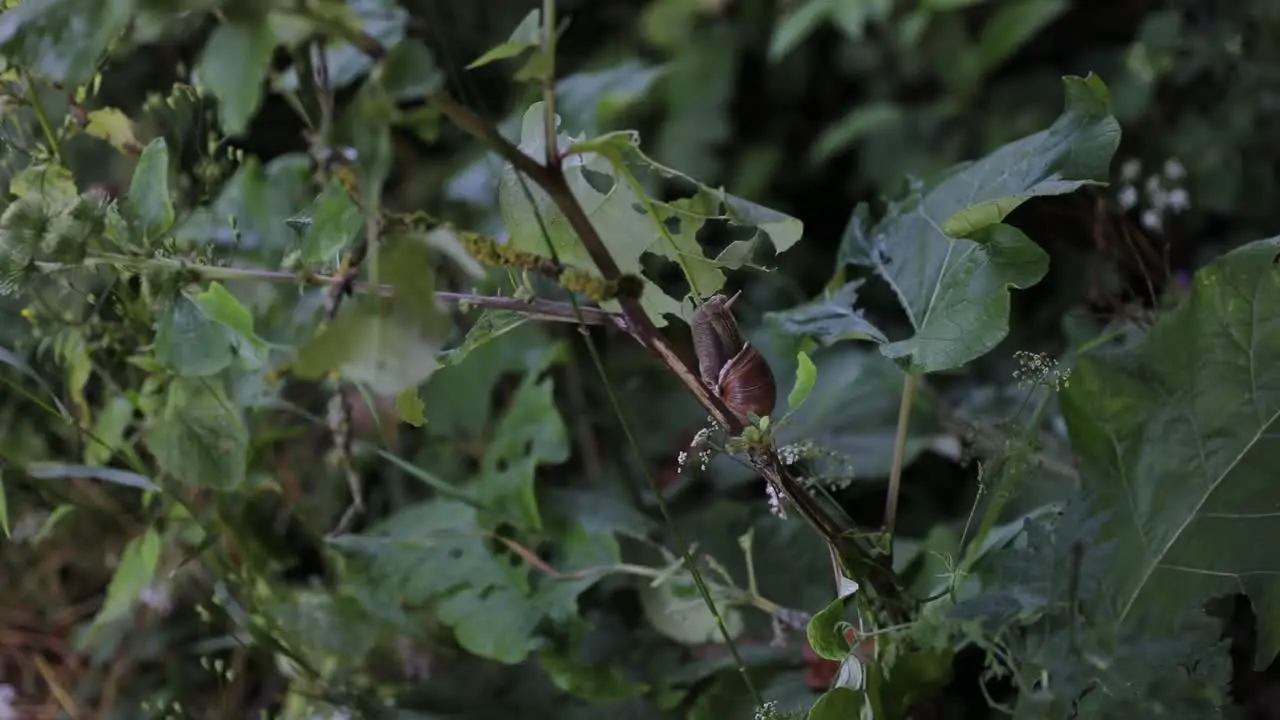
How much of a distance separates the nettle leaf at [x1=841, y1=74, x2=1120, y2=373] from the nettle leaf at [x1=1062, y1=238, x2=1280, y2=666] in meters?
0.08

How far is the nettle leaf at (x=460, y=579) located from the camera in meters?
0.59

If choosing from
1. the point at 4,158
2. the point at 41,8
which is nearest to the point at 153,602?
the point at 4,158

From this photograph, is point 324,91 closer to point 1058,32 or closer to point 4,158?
point 4,158

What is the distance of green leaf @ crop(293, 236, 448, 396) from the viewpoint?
0.31 metres

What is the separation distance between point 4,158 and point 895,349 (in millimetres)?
437

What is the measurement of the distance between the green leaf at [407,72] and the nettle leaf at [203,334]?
0.63 ft

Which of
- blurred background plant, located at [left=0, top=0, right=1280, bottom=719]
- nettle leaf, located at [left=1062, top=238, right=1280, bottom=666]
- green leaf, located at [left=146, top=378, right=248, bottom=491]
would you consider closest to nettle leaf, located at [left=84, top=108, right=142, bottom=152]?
blurred background plant, located at [left=0, top=0, right=1280, bottom=719]

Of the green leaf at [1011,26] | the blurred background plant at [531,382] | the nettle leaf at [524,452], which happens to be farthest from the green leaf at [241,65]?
the green leaf at [1011,26]

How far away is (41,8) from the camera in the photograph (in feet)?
1.02

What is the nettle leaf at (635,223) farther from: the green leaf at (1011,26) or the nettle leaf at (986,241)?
the green leaf at (1011,26)

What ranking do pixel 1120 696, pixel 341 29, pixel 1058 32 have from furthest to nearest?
pixel 1058 32, pixel 1120 696, pixel 341 29

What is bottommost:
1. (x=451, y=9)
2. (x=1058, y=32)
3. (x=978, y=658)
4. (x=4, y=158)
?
(x=978, y=658)

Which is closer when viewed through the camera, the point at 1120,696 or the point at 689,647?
the point at 1120,696

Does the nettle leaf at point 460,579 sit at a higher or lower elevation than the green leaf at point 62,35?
lower
